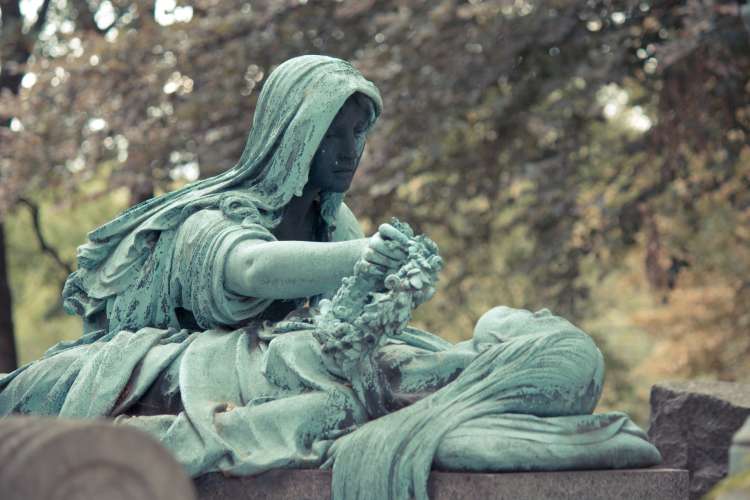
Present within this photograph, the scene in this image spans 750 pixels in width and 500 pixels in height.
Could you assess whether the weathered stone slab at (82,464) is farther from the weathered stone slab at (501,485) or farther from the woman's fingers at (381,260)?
the woman's fingers at (381,260)

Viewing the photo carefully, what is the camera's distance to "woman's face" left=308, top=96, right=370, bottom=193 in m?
6.36

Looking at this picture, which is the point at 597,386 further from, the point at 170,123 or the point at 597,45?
the point at 170,123

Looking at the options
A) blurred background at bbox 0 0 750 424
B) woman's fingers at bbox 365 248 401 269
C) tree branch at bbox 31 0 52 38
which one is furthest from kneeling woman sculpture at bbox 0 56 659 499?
tree branch at bbox 31 0 52 38

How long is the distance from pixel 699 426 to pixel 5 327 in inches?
320

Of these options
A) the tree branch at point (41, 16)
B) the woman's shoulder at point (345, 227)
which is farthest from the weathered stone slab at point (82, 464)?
the tree branch at point (41, 16)

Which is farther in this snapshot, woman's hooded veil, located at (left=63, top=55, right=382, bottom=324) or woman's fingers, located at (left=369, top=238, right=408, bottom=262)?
woman's hooded veil, located at (left=63, top=55, right=382, bottom=324)

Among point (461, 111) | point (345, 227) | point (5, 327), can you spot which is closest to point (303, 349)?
point (345, 227)

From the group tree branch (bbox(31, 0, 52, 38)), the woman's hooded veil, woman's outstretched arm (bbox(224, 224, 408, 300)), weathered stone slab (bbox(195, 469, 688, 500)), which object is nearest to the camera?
weathered stone slab (bbox(195, 469, 688, 500))

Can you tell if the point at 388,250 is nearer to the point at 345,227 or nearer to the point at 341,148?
the point at 341,148

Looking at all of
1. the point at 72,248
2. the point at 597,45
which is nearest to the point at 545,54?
the point at 597,45

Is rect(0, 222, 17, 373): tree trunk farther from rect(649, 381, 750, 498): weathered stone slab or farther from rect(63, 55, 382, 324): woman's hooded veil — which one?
rect(63, 55, 382, 324): woman's hooded veil

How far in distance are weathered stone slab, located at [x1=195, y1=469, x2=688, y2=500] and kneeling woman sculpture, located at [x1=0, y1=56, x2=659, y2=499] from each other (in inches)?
1.8

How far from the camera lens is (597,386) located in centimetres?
575

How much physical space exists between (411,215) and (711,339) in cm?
687
